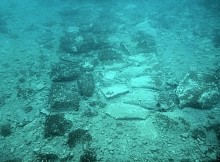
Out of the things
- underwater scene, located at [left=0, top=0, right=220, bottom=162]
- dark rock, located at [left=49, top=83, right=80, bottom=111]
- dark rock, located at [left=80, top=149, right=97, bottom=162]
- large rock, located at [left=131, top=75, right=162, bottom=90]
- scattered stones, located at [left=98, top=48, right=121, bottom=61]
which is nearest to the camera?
dark rock, located at [left=80, top=149, right=97, bottom=162]

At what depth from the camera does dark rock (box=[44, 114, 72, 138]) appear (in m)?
2.88

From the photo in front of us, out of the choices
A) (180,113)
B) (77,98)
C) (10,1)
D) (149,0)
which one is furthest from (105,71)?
(10,1)

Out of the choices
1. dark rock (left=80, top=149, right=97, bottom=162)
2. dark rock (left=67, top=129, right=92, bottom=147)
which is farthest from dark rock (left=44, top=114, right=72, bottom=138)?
dark rock (left=80, top=149, right=97, bottom=162)

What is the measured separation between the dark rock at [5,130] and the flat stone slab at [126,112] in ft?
4.93

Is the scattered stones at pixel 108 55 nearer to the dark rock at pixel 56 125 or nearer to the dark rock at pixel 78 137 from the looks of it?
the dark rock at pixel 56 125

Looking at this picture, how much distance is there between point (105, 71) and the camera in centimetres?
423

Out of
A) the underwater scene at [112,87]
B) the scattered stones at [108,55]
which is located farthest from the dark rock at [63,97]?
the scattered stones at [108,55]

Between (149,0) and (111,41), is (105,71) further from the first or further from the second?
(149,0)

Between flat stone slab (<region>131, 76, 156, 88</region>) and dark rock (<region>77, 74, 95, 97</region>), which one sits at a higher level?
flat stone slab (<region>131, 76, 156, 88</region>)

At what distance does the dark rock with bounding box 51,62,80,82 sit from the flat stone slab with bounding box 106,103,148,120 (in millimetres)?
1080

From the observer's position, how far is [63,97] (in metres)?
3.48

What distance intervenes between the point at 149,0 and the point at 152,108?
570cm

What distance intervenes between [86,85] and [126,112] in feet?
3.28

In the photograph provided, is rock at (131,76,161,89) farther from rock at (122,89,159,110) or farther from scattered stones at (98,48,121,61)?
scattered stones at (98,48,121,61)
